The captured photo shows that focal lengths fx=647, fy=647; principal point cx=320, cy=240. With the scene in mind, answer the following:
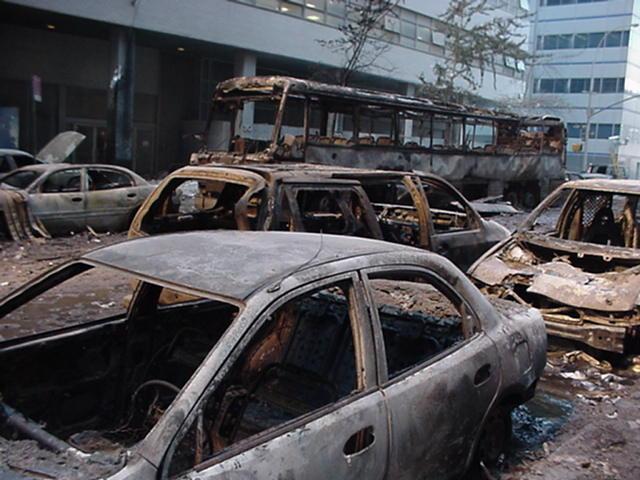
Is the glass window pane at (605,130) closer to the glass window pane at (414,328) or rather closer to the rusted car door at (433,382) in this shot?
the glass window pane at (414,328)

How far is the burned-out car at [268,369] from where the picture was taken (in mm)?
2230

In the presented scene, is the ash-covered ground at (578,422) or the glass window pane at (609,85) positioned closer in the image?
the ash-covered ground at (578,422)

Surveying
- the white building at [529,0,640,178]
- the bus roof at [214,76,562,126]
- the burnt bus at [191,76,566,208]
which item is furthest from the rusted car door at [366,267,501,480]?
the white building at [529,0,640,178]

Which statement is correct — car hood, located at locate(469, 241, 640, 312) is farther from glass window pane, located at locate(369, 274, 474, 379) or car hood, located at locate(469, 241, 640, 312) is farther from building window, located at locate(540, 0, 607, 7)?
Result: building window, located at locate(540, 0, 607, 7)

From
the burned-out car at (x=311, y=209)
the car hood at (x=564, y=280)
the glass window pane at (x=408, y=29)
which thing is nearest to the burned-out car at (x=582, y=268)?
the car hood at (x=564, y=280)

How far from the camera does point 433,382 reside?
299 centimetres

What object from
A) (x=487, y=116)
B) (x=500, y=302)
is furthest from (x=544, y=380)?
(x=487, y=116)

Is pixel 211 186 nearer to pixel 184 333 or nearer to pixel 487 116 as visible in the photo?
pixel 184 333

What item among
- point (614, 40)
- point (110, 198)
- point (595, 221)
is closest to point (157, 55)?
point (110, 198)

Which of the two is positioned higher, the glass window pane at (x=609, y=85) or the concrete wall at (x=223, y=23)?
the glass window pane at (x=609, y=85)

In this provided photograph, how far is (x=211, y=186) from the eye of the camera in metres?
9.19

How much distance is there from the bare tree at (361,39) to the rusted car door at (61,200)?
45.9ft

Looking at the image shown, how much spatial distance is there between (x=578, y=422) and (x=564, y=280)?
5.95 ft

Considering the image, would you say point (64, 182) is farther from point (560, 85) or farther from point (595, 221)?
point (560, 85)
